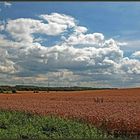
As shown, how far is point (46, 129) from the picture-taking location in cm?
1953

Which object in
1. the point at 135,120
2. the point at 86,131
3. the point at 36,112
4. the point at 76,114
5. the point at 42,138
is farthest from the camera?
the point at 36,112

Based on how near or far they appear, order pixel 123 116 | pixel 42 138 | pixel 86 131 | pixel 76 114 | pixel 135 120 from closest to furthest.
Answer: pixel 42 138 → pixel 86 131 → pixel 135 120 → pixel 123 116 → pixel 76 114

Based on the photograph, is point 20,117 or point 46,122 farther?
point 20,117

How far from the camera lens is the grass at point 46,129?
57.2 ft

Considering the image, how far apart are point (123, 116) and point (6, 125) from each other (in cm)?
681

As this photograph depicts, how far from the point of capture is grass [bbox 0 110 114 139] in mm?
17438

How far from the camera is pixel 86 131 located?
1836cm

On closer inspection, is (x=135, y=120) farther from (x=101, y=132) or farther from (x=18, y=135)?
(x=18, y=135)

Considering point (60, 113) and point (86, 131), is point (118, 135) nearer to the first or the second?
point (86, 131)

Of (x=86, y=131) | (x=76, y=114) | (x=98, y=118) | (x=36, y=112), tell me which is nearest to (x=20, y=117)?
(x=36, y=112)

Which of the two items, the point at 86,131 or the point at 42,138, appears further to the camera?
the point at 86,131

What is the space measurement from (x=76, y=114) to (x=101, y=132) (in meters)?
5.08

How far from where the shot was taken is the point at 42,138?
16922 millimetres

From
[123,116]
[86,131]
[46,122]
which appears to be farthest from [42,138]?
[123,116]
